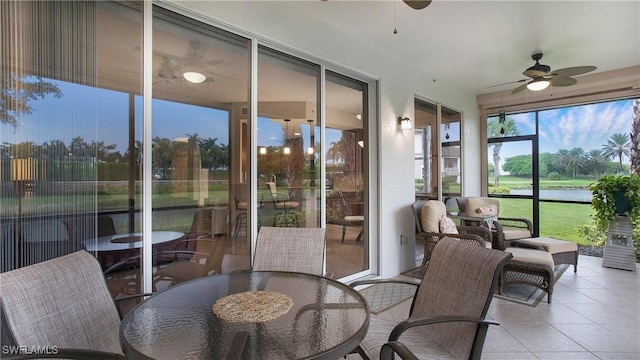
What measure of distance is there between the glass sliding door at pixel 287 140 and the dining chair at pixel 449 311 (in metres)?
1.54

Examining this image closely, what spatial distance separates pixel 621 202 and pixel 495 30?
3.34m

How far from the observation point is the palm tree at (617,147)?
5.20m

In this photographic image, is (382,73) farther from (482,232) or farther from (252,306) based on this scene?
(252,306)

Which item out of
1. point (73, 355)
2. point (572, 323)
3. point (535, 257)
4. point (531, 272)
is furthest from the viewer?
point (535, 257)

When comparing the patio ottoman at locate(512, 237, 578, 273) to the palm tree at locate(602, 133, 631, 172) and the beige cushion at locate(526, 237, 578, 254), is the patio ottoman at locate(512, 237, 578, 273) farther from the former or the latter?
the palm tree at locate(602, 133, 631, 172)

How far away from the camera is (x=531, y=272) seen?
3.25 m

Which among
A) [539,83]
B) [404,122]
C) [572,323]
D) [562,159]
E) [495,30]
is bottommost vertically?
[572,323]

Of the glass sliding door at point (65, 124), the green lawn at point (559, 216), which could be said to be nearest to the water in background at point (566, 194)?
the green lawn at point (559, 216)

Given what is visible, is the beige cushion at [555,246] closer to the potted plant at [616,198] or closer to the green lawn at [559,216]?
the potted plant at [616,198]

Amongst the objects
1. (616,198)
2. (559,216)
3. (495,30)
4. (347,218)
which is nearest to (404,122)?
(495,30)

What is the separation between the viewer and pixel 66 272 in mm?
1412

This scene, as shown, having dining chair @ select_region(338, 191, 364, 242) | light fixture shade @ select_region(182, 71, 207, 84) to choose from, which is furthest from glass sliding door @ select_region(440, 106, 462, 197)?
light fixture shade @ select_region(182, 71, 207, 84)

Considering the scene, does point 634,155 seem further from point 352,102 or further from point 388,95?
point 352,102

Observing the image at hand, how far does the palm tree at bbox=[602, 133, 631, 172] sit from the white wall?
303 centimetres
